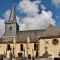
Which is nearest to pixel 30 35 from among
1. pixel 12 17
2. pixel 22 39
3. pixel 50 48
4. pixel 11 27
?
pixel 22 39

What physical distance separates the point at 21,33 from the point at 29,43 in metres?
5.92

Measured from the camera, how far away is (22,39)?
204 ft

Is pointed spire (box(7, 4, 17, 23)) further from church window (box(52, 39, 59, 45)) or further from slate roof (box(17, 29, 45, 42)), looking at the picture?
church window (box(52, 39, 59, 45))

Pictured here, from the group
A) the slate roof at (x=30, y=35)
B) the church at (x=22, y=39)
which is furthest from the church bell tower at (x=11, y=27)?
the slate roof at (x=30, y=35)

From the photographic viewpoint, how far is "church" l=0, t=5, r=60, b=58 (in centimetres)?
4725

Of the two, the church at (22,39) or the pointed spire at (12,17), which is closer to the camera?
the church at (22,39)

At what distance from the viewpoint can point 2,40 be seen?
64.4 meters

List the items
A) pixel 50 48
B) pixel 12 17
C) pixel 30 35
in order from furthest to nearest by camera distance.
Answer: pixel 12 17
pixel 30 35
pixel 50 48

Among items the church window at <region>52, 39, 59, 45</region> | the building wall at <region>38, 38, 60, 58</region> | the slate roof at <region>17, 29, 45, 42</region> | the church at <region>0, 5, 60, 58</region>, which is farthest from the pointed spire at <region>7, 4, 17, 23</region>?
the church window at <region>52, 39, 59, 45</region>

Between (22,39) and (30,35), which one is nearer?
(22,39)

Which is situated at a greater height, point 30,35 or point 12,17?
point 12,17

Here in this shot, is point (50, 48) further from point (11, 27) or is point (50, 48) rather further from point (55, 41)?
point (11, 27)

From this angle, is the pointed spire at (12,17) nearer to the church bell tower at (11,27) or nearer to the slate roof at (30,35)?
the church bell tower at (11,27)

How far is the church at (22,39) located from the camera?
155 feet
